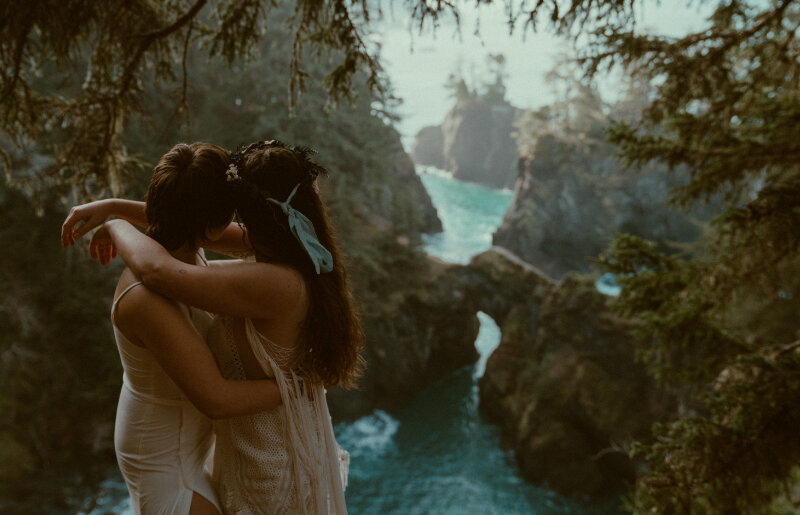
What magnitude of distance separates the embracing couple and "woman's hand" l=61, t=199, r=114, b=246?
33cm

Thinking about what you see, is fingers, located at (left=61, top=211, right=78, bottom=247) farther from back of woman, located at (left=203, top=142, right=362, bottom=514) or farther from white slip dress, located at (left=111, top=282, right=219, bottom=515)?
back of woman, located at (left=203, top=142, right=362, bottom=514)

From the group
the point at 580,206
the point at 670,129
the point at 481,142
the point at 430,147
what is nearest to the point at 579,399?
the point at 670,129

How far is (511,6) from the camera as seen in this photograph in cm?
213

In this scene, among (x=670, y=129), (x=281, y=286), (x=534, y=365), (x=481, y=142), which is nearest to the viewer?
(x=281, y=286)

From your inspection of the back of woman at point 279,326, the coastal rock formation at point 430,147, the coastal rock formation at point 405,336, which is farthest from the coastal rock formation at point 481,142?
the back of woman at point 279,326

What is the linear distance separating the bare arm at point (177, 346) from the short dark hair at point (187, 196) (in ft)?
0.79

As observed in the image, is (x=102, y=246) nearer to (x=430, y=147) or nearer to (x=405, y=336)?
(x=405, y=336)

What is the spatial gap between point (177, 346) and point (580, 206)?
1140 inches

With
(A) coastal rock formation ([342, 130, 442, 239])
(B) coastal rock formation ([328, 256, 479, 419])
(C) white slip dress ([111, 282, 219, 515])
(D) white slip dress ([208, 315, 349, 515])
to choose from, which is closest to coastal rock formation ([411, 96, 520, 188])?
(A) coastal rock formation ([342, 130, 442, 239])

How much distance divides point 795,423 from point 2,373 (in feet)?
35.1

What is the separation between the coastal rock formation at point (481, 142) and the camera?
44500 mm

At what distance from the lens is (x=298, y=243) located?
1412mm

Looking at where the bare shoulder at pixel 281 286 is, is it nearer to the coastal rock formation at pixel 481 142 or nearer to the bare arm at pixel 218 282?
the bare arm at pixel 218 282

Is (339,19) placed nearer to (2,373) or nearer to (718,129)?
(718,129)
